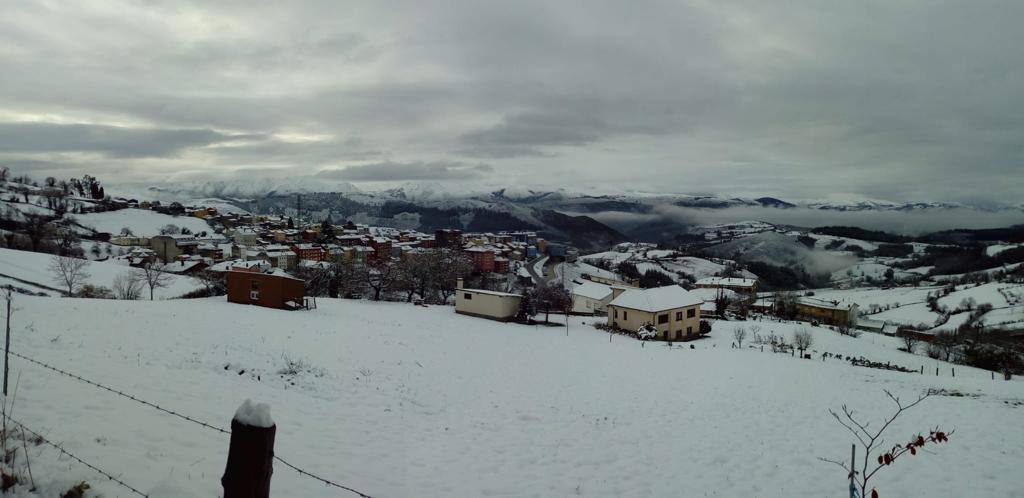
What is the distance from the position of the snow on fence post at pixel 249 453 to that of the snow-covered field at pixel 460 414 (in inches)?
81.4

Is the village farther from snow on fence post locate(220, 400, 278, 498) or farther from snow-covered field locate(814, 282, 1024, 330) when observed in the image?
snow-covered field locate(814, 282, 1024, 330)

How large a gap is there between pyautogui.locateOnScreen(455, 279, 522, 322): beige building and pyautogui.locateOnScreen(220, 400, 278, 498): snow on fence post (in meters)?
30.8

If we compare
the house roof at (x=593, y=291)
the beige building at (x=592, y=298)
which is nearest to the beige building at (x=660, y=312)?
the beige building at (x=592, y=298)

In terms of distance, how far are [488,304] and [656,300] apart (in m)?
12.3

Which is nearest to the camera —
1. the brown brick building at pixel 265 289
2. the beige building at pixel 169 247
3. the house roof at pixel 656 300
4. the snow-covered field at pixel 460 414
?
the snow-covered field at pixel 460 414

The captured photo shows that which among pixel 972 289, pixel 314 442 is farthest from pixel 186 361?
pixel 972 289

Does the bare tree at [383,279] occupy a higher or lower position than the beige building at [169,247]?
higher

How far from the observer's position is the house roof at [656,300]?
114 feet

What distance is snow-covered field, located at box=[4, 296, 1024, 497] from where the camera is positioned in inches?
290

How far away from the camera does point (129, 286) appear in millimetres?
37125

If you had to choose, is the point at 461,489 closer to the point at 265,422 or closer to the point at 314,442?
the point at 314,442

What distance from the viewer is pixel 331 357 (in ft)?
50.6

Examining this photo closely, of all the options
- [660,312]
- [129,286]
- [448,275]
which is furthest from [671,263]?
[129,286]

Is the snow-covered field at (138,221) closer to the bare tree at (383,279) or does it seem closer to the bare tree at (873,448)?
the bare tree at (383,279)
